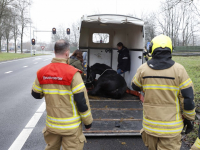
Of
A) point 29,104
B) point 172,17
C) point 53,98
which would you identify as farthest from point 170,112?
point 172,17

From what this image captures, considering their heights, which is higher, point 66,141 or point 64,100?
point 64,100

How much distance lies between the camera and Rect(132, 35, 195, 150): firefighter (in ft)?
8.22

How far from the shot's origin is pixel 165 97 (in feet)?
8.43

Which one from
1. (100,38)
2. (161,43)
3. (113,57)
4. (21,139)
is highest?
(100,38)

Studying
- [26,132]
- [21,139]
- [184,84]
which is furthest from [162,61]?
[26,132]

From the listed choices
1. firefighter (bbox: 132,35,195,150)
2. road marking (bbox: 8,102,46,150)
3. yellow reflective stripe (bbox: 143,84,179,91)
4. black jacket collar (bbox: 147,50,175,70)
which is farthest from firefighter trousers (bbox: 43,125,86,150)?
road marking (bbox: 8,102,46,150)

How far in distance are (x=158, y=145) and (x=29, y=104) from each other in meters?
5.49

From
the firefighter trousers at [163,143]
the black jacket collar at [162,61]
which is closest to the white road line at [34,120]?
the firefighter trousers at [163,143]

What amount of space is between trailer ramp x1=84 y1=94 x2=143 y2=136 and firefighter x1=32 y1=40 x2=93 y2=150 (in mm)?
1743

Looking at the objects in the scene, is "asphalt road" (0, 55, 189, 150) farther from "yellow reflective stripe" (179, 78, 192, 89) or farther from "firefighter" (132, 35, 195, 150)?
"yellow reflective stripe" (179, 78, 192, 89)

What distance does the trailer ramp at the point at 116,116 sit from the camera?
Answer: 4.44m

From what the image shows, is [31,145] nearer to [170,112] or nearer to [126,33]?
[170,112]

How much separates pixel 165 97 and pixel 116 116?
290cm

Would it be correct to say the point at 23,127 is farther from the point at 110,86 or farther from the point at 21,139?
the point at 110,86
